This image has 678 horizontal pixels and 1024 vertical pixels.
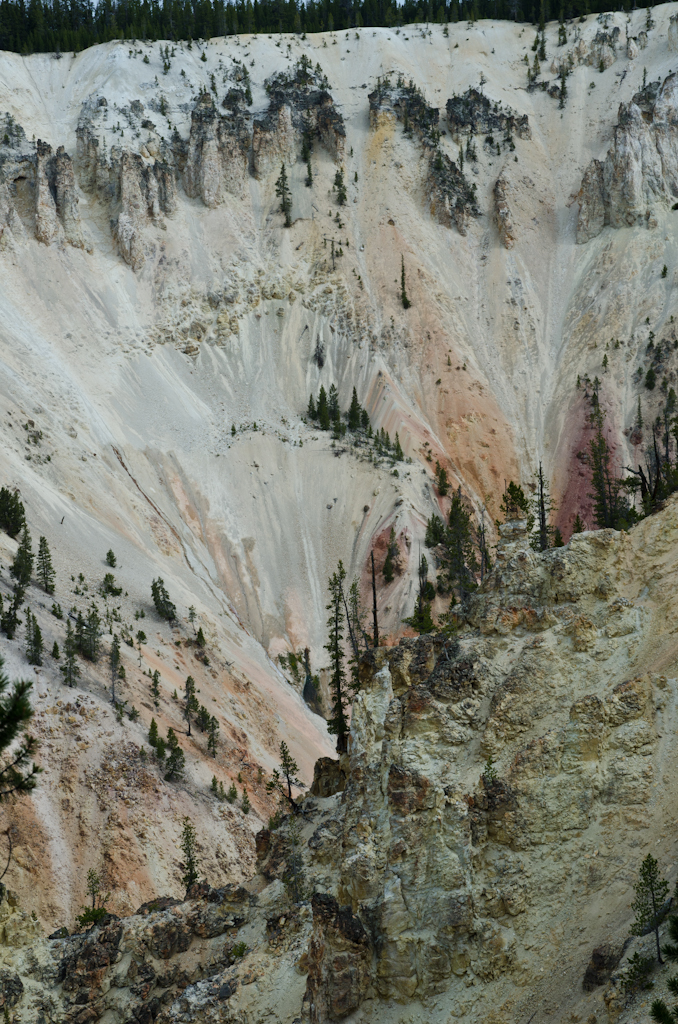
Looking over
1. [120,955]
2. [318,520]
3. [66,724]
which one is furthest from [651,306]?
[120,955]

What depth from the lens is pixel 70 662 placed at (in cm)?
4291

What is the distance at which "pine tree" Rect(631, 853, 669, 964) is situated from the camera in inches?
656

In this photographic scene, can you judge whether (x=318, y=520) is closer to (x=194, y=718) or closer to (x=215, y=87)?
(x=194, y=718)

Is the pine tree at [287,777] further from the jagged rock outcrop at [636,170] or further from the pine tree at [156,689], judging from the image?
the jagged rock outcrop at [636,170]

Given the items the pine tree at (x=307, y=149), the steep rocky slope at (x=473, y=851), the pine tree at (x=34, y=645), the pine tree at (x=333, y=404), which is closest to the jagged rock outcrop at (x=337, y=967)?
the steep rocky slope at (x=473, y=851)

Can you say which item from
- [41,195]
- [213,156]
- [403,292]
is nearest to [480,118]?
[403,292]

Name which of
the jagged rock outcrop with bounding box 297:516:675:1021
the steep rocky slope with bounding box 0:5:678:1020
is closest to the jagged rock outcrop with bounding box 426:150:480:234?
the steep rocky slope with bounding box 0:5:678:1020

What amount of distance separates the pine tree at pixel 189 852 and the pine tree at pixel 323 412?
43.6 meters

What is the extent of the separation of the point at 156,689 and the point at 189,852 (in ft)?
38.3

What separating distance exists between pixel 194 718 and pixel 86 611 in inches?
348

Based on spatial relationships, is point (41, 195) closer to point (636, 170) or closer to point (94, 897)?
point (636, 170)

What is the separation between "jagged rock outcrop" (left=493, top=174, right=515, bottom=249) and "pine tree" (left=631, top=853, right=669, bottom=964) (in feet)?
284

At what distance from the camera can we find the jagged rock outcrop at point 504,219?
315ft

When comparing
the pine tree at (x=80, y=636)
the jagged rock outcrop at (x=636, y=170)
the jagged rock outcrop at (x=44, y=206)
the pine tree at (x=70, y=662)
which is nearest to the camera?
the pine tree at (x=70, y=662)
